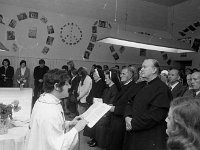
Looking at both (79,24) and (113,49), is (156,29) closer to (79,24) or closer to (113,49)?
(113,49)

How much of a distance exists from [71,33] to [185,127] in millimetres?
9127

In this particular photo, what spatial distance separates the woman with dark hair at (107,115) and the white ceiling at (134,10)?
207 inches

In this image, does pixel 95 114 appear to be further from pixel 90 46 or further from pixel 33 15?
pixel 90 46

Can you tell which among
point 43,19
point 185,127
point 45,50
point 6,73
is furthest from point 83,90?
point 185,127

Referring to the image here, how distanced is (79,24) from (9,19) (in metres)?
2.74

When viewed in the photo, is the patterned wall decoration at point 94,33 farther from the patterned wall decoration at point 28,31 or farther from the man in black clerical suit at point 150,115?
the man in black clerical suit at point 150,115

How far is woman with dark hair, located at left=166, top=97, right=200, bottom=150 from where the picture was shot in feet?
3.81

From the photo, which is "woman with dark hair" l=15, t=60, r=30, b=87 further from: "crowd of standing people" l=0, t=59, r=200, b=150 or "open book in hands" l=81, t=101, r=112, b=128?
"open book in hands" l=81, t=101, r=112, b=128

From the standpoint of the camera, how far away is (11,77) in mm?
8492

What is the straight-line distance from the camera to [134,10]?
9945 millimetres

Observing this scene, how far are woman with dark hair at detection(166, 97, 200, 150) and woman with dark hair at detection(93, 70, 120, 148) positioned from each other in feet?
10.2

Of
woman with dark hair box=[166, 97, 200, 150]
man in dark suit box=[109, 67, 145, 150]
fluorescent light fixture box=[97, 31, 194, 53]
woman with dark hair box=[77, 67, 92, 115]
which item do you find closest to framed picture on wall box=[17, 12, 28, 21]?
woman with dark hair box=[77, 67, 92, 115]

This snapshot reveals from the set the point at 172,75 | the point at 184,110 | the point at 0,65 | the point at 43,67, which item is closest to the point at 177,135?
the point at 184,110

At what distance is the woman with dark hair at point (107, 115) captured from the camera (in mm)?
4379
